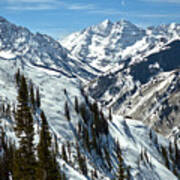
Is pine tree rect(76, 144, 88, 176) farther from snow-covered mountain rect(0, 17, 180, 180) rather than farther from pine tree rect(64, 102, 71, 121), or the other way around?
pine tree rect(64, 102, 71, 121)

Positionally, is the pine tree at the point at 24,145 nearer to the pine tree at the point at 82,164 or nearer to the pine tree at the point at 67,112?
the pine tree at the point at 82,164

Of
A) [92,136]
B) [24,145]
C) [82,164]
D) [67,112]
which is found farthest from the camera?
[67,112]

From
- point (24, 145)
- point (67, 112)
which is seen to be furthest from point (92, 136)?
point (24, 145)

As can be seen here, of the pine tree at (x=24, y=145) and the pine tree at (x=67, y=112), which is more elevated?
the pine tree at (x=67, y=112)

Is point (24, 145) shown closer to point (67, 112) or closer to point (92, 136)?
point (92, 136)

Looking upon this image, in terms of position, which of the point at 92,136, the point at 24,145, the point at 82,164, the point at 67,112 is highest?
the point at 67,112

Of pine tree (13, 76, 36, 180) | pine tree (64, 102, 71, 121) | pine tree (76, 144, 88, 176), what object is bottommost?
pine tree (76, 144, 88, 176)

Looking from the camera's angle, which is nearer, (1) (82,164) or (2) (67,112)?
(1) (82,164)

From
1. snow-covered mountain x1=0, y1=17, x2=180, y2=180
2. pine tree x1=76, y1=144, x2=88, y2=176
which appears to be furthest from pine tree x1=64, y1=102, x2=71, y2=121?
pine tree x1=76, y1=144, x2=88, y2=176

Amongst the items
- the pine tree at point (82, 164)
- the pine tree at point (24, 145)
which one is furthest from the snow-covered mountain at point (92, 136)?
the pine tree at point (24, 145)

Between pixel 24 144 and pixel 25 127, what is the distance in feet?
6.16

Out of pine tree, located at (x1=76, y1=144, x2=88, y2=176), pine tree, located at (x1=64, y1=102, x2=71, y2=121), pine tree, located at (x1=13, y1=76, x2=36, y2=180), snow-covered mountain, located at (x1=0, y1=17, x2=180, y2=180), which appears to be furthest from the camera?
pine tree, located at (x1=64, y1=102, x2=71, y2=121)

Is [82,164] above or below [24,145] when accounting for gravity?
below

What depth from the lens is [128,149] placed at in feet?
496
